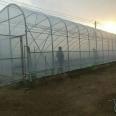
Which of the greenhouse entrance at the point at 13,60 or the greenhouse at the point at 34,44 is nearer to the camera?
the greenhouse entrance at the point at 13,60

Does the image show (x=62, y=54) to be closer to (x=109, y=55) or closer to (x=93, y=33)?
(x=93, y=33)

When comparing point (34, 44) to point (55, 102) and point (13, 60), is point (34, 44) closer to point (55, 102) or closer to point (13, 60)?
point (13, 60)

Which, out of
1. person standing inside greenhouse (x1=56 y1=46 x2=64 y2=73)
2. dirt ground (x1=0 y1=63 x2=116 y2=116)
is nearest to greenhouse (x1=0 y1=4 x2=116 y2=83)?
person standing inside greenhouse (x1=56 y1=46 x2=64 y2=73)

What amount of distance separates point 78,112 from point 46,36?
8.19 metres

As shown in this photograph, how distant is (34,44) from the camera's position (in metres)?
11.9

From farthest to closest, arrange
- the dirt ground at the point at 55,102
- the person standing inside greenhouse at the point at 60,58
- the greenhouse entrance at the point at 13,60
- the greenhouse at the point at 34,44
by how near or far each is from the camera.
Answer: the person standing inside greenhouse at the point at 60,58
the greenhouse at the point at 34,44
the greenhouse entrance at the point at 13,60
the dirt ground at the point at 55,102

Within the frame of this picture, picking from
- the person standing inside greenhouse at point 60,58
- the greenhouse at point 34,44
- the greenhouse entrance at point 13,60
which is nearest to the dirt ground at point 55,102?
the greenhouse entrance at point 13,60

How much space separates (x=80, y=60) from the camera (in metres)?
17.1

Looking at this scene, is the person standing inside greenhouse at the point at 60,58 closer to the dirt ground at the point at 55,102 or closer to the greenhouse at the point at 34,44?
the greenhouse at the point at 34,44

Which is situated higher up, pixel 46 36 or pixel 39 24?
pixel 39 24

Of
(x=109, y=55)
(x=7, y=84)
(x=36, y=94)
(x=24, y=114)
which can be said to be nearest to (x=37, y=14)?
(x=7, y=84)

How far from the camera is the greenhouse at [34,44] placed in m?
11.3

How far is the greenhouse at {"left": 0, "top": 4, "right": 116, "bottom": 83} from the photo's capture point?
37.0ft

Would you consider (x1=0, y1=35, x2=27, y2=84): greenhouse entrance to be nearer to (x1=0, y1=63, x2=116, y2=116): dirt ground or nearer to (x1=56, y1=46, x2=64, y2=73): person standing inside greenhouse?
(x1=0, y1=63, x2=116, y2=116): dirt ground
